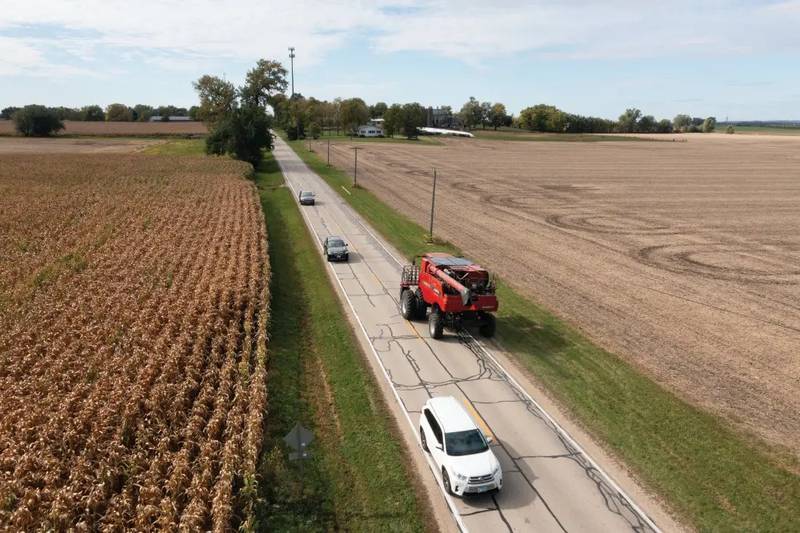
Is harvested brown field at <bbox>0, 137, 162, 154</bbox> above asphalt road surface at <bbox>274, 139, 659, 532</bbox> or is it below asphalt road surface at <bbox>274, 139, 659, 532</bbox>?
above

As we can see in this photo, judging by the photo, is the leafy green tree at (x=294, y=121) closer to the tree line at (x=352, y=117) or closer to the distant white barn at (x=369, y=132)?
the tree line at (x=352, y=117)

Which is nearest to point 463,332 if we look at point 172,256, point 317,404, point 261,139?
point 317,404

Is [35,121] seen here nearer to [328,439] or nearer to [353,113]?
[353,113]

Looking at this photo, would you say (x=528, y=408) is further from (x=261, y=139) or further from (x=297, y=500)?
(x=261, y=139)

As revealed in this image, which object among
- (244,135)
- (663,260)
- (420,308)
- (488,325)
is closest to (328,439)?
(488,325)

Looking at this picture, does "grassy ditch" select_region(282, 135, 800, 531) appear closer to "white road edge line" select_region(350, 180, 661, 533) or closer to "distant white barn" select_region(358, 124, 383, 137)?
"white road edge line" select_region(350, 180, 661, 533)

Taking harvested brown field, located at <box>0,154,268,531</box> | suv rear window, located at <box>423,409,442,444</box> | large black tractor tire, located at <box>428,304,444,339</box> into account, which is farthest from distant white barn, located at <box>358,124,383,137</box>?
suv rear window, located at <box>423,409,442,444</box>
